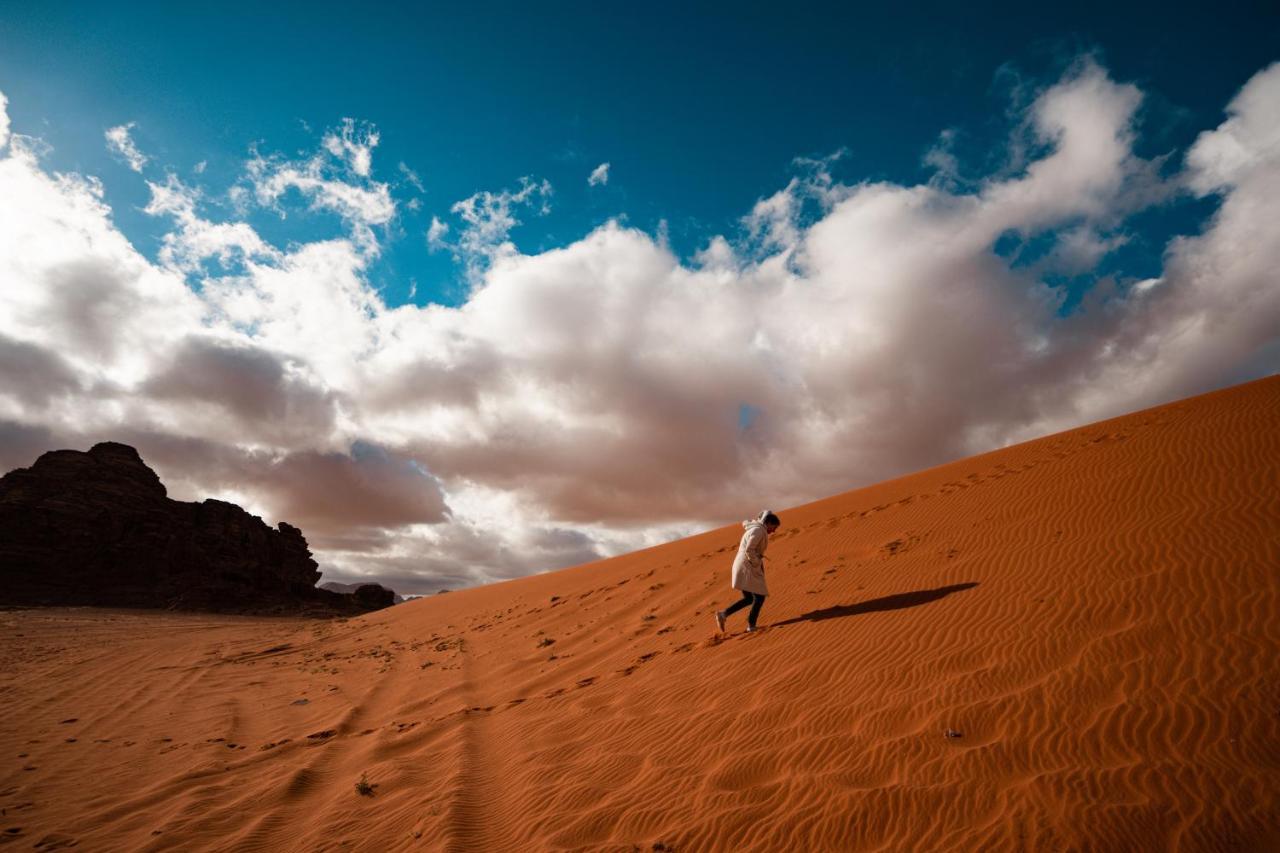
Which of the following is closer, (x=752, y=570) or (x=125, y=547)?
(x=752, y=570)

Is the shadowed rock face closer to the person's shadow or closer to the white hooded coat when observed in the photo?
the white hooded coat

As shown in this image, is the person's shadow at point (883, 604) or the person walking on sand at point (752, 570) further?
the person walking on sand at point (752, 570)

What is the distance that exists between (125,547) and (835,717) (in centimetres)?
6362

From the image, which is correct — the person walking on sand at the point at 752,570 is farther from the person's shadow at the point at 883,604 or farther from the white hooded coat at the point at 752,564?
the person's shadow at the point at 883,604

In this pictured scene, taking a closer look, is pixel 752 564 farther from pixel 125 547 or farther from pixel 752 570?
pixel 125 547

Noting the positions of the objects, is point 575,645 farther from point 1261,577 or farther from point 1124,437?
point 1124,437

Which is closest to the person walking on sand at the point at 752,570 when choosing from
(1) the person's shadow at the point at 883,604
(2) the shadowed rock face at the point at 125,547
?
(1) the person's shadow at the point at 883,604

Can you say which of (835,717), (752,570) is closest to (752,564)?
(752,570)

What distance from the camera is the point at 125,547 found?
160ft

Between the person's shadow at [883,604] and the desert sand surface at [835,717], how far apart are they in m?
0.06

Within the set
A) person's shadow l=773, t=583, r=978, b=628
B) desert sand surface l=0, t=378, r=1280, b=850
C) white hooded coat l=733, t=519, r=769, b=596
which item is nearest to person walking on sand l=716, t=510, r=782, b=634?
white hooded coat l=733, t=519, r=769, b=596

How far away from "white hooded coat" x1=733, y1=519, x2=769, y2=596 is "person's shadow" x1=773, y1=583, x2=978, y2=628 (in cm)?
77

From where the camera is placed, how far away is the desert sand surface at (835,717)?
13.0ft

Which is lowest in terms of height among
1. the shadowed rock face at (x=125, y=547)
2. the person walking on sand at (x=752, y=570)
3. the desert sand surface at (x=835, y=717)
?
the desert sand surface at (x=835, y=717)
